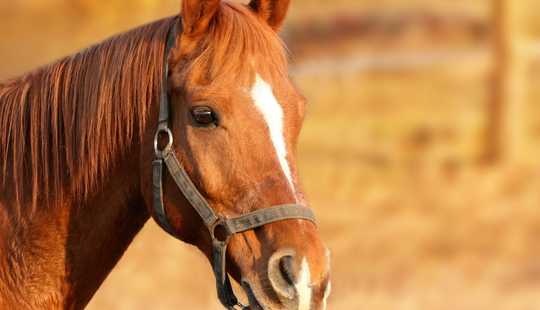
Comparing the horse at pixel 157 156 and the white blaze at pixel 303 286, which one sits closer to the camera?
the white blaze at pixel 303 286

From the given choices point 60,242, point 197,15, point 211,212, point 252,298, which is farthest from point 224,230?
point 197,15

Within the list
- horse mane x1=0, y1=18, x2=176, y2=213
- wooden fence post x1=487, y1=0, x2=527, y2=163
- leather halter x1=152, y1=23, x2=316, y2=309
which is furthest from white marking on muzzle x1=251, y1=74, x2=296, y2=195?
wooden fence post x1=487, y1=0, x2=527, y2=163

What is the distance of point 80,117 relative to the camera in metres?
3.38

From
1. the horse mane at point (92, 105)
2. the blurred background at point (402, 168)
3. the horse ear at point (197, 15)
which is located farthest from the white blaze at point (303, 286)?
the blurred background at point (402, 168)

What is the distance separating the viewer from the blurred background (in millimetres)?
8844

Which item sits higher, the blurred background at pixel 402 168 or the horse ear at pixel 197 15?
the horse ear at pixel 197 15

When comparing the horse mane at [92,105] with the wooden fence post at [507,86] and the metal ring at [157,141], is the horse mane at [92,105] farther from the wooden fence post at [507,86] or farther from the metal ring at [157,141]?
the wooden fence post at [507,86]

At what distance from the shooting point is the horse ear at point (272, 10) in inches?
141

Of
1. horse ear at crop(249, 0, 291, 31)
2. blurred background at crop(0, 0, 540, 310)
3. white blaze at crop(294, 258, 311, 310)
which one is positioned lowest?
blurred background at crop(0, 0, 540, 310)

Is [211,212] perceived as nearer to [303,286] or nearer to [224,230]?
[224,230]

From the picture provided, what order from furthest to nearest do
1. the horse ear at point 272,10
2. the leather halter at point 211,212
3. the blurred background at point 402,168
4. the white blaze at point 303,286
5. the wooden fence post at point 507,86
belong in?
1. the wooden fence post at point 507,86
2. the blurred background at point 402,168
3. the horse ear at point 272,10
4. the leather halter at point 211,212
5. the white blaze at point 303,286

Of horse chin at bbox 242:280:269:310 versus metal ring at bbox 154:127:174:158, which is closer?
horse chin at bbox 242:280:269:310

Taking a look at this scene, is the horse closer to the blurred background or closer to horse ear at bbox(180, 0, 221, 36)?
horse ear at bbox(180, 0, 221, 36)

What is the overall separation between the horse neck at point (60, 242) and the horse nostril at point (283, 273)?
59cm
